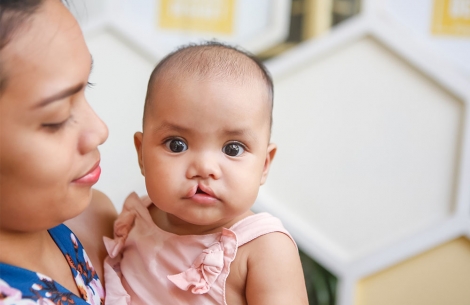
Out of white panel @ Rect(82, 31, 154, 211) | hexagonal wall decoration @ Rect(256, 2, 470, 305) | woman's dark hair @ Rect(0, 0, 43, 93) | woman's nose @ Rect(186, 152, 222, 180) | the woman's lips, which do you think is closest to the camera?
woman's dark hair @ Rect(0, 0, 43, 93)

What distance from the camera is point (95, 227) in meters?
0.97

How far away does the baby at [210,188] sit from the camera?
809mm

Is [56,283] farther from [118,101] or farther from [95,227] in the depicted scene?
[118,101]

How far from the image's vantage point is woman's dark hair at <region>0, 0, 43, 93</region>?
1.83 ft

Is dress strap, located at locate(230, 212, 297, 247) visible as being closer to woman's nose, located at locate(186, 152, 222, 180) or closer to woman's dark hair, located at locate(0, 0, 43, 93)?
woman's nose, located at locate(186, 152, 222, 180)

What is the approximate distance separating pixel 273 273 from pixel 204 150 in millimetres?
→ 233

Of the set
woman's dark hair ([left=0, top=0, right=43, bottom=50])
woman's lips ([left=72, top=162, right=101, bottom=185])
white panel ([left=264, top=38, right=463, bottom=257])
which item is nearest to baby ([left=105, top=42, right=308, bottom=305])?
woman's lips ([left=72, top=162, right=101, bottom=185])

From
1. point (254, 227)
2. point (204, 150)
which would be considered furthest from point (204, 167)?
point (254, 227)

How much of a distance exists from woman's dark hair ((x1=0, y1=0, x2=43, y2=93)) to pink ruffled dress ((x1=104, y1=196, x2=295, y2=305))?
43 cm

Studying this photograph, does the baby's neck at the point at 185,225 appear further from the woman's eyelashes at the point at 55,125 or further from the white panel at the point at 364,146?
the white panel at the point at 364,146

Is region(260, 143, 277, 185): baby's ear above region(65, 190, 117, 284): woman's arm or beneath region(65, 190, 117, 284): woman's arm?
above

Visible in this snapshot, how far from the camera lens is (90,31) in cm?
140

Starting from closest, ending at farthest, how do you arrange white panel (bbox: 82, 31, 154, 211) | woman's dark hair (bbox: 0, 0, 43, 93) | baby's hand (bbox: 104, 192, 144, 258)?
woman's dark hair (bbox: 0, 0, 43, 93)
baby's hand (bbox: 104, 192, 144, 258)
white panel (bbox: 82, 31, 154, 211)

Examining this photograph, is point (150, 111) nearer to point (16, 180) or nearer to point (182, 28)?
point (16, 180)
